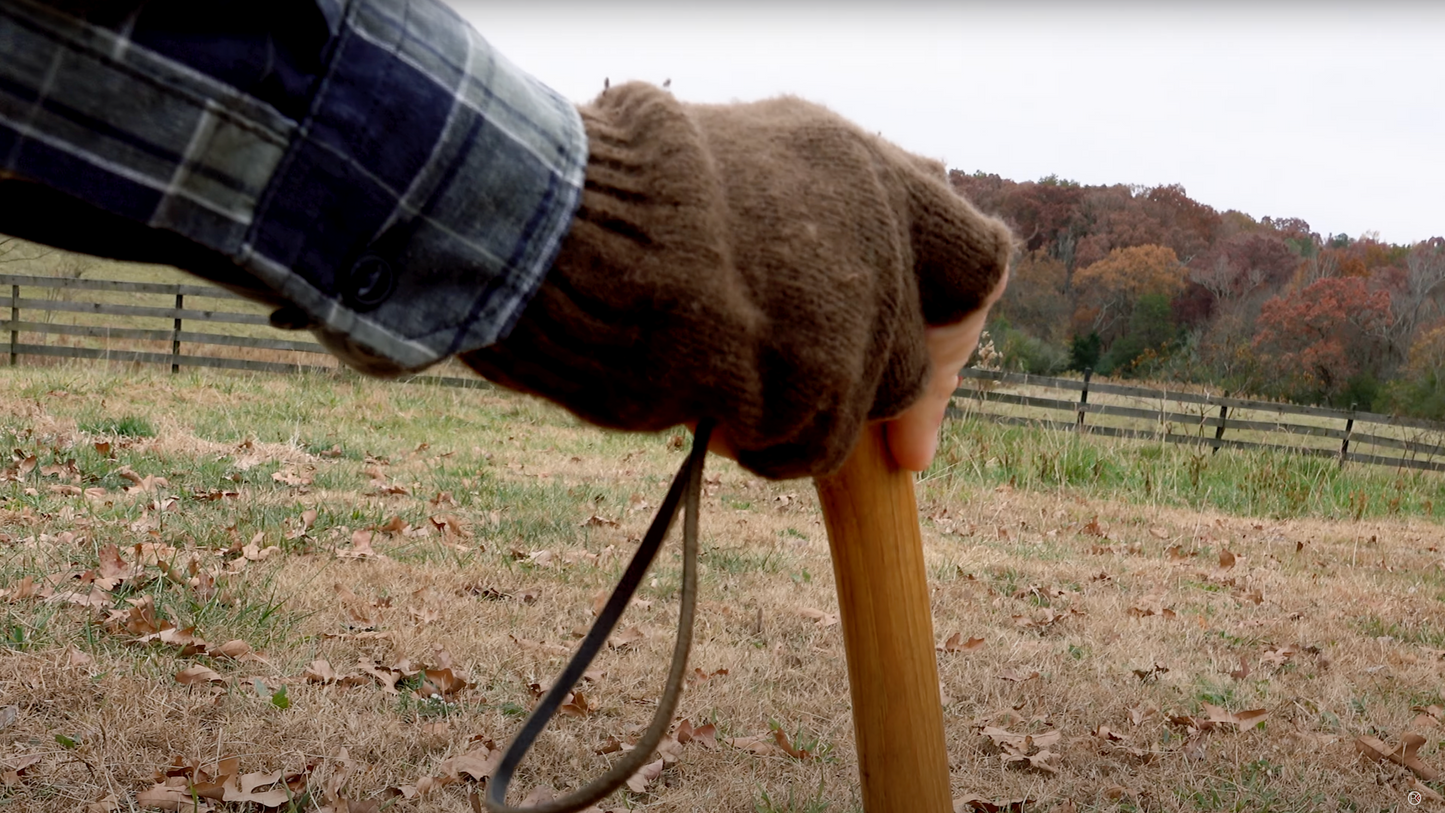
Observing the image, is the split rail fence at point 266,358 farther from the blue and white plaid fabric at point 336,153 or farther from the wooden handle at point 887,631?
the blue and white plaid fabric at point 336,153

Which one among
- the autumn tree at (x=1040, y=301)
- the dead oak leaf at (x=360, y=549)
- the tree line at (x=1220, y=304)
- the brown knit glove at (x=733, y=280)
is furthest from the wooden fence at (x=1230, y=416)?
the brown knit glove at (x=733, y=280)

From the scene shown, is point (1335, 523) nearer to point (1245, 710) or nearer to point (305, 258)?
point (1245, 710)

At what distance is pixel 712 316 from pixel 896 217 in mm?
284

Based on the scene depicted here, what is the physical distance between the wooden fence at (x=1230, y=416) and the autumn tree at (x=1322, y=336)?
8.41ft

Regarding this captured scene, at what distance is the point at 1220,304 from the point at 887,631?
20.0 m

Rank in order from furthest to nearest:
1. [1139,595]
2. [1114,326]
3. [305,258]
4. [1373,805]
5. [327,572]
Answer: [1114,326]
[1139,595]
[327,572]
[1373,805]
[305,258]

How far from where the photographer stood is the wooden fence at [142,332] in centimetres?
1298

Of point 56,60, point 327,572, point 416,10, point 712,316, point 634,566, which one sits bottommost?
point 327,572

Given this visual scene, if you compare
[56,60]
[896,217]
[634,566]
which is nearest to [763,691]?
[634,566]

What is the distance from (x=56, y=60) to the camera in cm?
65

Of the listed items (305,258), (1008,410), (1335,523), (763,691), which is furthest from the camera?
(1008,410)

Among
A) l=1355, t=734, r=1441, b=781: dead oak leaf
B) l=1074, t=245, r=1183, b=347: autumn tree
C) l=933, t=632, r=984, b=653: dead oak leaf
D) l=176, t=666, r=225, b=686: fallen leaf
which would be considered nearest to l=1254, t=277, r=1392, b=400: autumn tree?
l=1074, t=245, r=1183, b=347: autumn tree

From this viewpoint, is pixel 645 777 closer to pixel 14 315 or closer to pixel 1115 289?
pixel 14 315

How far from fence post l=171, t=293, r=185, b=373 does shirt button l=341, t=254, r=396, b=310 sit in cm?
1296
